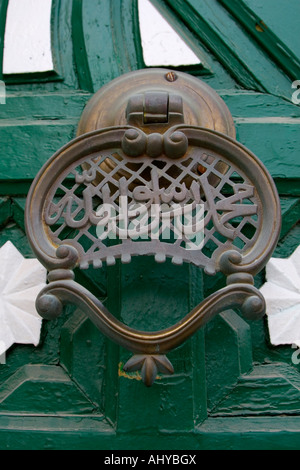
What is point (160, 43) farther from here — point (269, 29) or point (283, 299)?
point (283, 299)

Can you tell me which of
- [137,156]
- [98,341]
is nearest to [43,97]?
[137,156]

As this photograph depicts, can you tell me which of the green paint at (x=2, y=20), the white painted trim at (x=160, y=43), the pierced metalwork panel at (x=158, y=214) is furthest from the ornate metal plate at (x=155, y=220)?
the green paint at (x=2, y=20)

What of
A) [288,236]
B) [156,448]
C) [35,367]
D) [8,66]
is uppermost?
[8,66]

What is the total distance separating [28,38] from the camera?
1.24 m

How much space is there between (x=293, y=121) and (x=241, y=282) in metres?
0.45

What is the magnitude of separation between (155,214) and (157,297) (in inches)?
6.8

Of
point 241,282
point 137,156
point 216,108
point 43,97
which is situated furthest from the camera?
point 43,97

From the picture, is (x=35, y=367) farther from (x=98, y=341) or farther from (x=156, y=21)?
(x=156, y=21)

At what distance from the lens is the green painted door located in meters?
0.91

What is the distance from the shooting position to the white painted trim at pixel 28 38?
1.22 metres

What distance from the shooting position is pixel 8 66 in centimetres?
123

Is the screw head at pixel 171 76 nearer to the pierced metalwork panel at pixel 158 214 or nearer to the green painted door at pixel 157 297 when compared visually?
the green painted door at pixel 157 297

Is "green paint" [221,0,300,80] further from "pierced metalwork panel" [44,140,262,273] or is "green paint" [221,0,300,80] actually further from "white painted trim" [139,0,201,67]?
"pierced metalwork panel" [44,140,262,273]

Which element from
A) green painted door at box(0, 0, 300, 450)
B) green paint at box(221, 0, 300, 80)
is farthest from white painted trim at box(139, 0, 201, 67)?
green paint at box(221, 0, 300, 80)
